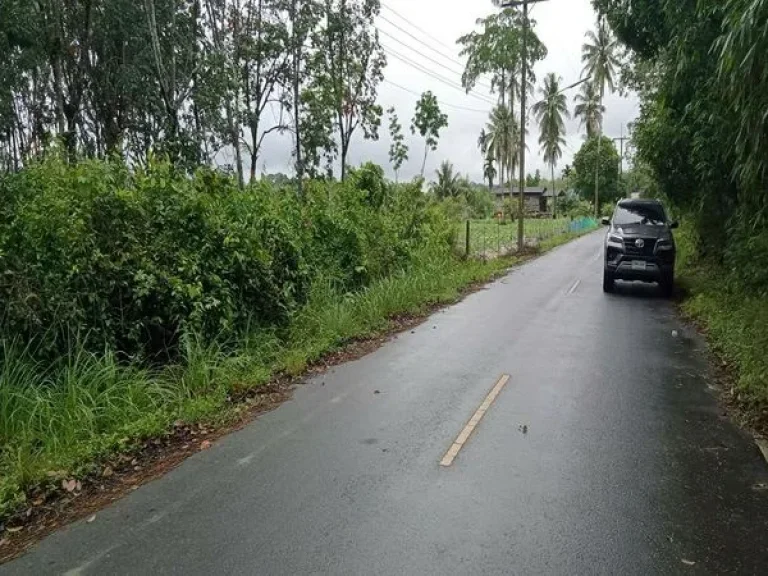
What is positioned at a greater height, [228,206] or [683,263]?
[228,206]

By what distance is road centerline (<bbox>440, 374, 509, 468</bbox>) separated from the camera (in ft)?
17.2

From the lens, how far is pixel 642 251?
14234 millimetres

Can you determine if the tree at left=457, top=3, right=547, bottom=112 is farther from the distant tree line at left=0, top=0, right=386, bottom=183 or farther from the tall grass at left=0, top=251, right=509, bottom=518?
the tall grass at left=0, top=251, right=509, bottom=518

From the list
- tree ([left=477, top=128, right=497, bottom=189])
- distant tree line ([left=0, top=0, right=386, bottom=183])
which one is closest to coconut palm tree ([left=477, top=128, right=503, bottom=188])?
tree ([left=477, top=128, right=497, bottom=189])

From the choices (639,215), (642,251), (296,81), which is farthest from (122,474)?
(296,81)

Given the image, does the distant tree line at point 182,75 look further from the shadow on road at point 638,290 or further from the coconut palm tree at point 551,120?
the coconut palm tree at point 551,120

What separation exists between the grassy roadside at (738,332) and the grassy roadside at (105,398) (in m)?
5.29

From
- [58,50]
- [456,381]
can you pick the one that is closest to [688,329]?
[456,381]

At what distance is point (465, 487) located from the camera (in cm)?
466

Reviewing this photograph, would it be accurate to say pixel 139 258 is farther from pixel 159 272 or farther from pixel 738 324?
pixel 738 324

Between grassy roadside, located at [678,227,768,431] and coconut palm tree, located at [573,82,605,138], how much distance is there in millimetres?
50478

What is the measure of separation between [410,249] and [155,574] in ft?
42.9

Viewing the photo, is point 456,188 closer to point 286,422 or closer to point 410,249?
point 410,249

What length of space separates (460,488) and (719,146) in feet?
29.0
